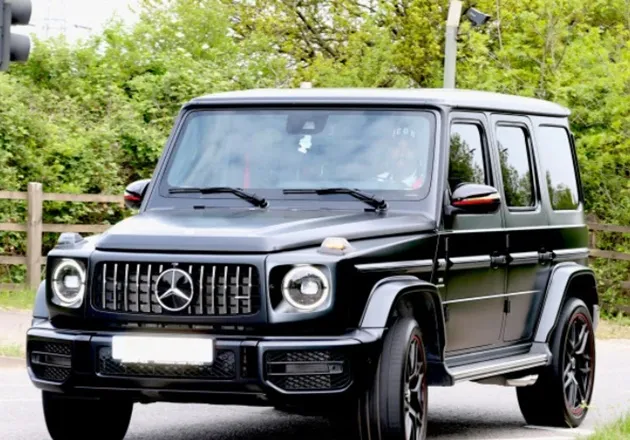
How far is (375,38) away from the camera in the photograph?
1604 inches

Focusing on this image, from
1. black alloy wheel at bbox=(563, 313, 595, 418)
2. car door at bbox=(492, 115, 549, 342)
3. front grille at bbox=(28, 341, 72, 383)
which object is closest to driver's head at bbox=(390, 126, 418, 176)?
car door at bbox=(492, 115, 549, 342)

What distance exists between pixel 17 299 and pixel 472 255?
12.0 m

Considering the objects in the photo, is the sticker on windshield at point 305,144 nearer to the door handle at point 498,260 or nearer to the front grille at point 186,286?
the door handle at point 498,260

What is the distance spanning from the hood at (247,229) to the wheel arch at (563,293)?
1.85 m

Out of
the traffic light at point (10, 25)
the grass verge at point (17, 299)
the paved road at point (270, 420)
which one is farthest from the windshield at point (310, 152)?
the grass verge at point (17, 299)

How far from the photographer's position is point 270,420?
1137cm

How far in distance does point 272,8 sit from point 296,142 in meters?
39.7

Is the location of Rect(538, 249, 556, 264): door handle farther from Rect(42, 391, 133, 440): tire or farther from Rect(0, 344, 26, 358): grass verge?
Rect(0, 344, 26, 358): grass verge

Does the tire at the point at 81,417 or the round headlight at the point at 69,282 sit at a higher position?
the round headlight at the point at 69,282

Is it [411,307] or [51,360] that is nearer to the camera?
[51,360]

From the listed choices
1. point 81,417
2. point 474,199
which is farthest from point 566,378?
point 81,417

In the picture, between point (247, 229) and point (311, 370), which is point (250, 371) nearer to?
point (311, 370)

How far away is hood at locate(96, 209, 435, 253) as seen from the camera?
8.40 metres

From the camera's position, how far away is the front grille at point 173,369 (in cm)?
826
